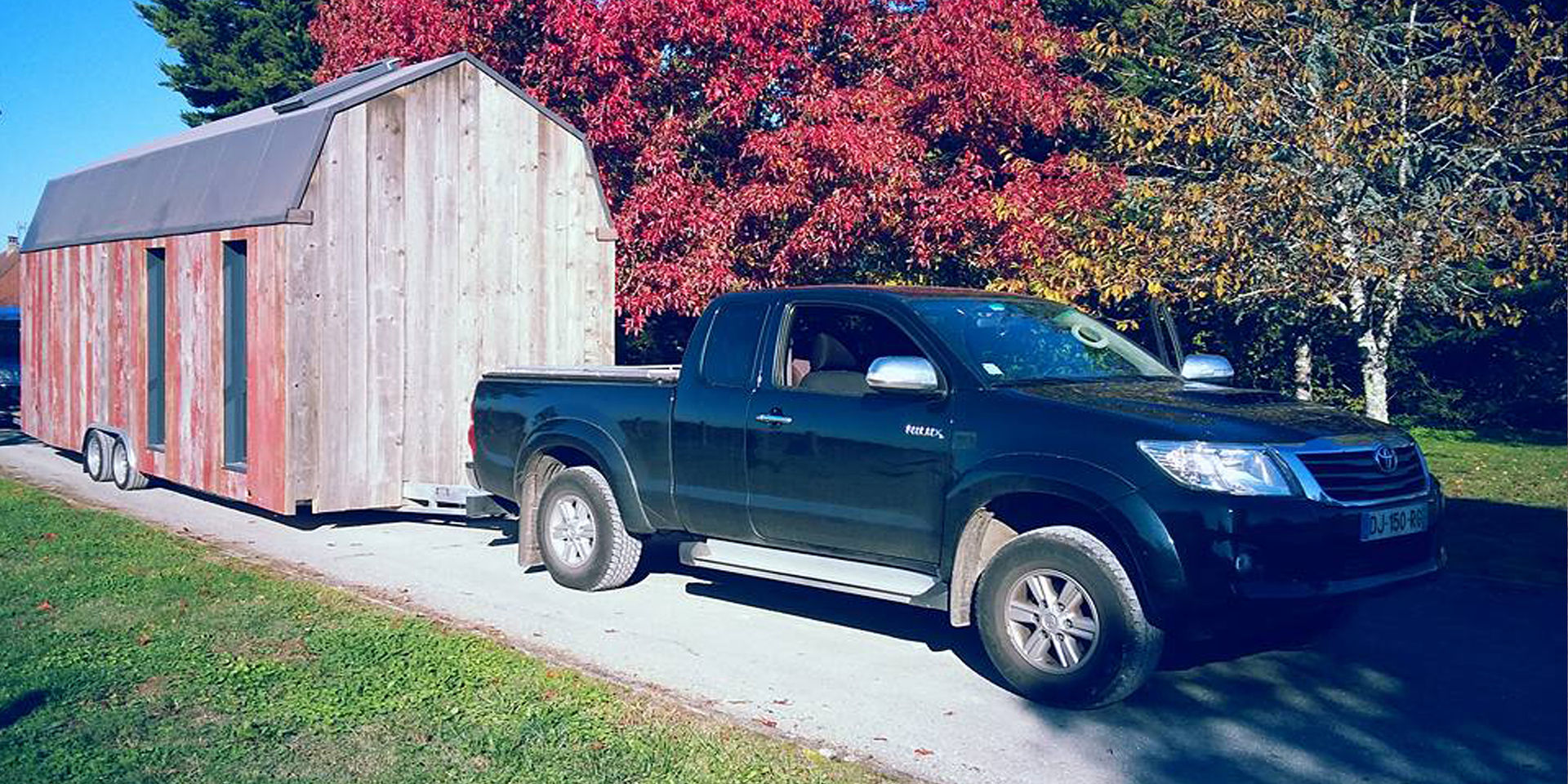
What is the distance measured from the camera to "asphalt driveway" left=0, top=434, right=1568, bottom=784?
230 inches

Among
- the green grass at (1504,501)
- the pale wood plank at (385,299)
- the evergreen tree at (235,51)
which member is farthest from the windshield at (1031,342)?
the evergreen tree at (235,51)

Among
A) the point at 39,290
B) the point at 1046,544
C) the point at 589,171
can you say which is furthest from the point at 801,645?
the point at 39,290

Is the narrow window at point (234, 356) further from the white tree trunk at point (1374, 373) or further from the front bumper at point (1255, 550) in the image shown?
the white tree trunk at point (1374, 373)

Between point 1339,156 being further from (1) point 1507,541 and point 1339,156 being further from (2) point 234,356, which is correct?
(2) point 234,356

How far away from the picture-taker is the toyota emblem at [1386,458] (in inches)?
263

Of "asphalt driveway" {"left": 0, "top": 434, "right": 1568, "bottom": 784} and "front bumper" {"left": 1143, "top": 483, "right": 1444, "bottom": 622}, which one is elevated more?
"front bumper" {"left": 1143, "top": 483, "right": 1444, "bottom": 622}

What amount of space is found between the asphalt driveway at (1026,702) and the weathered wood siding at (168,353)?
1.58m

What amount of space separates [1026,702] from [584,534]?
3598 mm

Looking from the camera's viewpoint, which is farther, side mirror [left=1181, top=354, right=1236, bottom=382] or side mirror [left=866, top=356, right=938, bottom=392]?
side mirror [left=1181, top=354, right=1236, bottom=382]

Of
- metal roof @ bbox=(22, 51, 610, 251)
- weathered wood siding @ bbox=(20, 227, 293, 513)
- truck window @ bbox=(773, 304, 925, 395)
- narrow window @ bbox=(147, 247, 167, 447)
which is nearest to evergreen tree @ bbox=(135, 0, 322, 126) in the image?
weathered wood siding @ bbox=(20, 227, 293, 513)

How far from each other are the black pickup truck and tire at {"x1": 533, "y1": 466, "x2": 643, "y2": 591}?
0.7 inches

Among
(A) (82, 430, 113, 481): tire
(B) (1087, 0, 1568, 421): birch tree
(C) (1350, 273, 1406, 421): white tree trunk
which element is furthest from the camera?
(A) (82, 430, 113, 481): tire

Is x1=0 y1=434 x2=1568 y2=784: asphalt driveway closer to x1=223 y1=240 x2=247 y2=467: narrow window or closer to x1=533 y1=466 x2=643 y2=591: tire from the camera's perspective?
x1=533 y1=466 x2=643 y2=591: tire

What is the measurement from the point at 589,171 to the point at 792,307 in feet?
16.7
